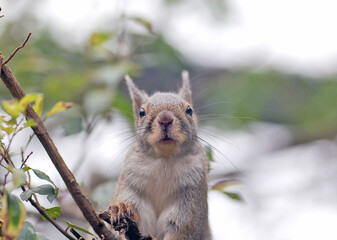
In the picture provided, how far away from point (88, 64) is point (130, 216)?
2431mm

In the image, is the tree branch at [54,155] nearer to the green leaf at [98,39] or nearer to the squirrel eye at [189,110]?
the squirrel eye at [189,110]

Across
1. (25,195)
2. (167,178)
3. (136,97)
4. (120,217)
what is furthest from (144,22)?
(25,195)

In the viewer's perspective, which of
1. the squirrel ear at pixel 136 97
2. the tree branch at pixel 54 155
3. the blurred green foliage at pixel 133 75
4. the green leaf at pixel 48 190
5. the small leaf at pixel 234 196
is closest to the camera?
→ the tree branch at pixel 54 155

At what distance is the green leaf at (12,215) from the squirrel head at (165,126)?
1857mm

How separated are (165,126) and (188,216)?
71 centimetres

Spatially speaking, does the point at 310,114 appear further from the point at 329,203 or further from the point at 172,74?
the point at 172,74

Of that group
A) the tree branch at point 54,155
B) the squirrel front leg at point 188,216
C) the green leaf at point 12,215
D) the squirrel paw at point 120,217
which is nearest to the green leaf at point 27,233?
the green leaf at point 12,215

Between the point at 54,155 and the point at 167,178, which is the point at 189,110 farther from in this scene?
the point at 54,155

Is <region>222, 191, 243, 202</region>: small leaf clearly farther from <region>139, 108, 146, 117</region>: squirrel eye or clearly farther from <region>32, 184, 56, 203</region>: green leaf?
<region>32, 184, 56, 203</region>: green leaf

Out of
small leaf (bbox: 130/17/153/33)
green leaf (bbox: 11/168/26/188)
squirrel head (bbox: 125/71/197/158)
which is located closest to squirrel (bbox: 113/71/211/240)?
squirrel head (bbox: 125/71/197/158)

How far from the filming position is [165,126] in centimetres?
399

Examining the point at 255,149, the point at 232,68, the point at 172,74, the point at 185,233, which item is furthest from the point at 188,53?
the point at 185,233

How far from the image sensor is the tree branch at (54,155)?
2.62 metres

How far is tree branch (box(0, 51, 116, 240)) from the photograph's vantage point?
262cm
